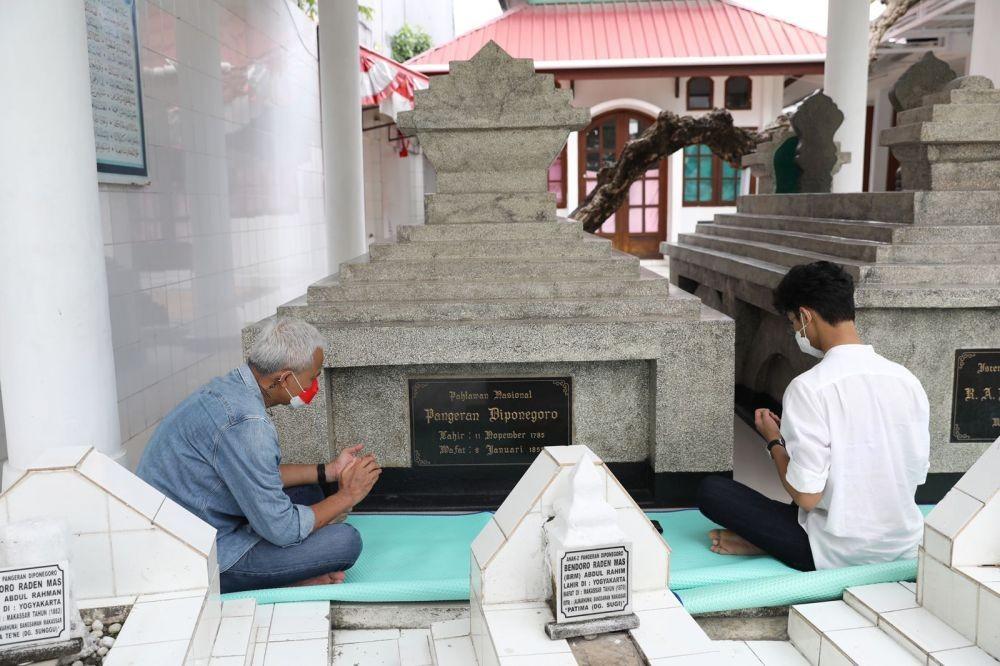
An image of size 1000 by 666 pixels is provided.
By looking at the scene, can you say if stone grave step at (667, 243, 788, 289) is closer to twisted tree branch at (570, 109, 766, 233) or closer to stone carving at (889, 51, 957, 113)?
stone carving at (889, 51, 957, 113)

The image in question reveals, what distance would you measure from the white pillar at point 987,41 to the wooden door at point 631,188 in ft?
23.1

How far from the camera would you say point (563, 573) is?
2287mm

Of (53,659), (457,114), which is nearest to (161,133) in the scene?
(457,114)

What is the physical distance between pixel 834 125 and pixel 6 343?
575 centimetres

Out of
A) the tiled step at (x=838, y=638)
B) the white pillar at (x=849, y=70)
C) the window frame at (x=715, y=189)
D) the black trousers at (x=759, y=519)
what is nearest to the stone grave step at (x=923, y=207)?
the black trousers at (x=759, y=519)

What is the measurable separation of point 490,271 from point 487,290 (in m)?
0.13

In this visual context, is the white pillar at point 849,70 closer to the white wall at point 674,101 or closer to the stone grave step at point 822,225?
the stone grave step at point 822,225

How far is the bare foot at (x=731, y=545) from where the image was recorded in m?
3.53

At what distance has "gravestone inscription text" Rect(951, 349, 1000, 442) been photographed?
4289 mm

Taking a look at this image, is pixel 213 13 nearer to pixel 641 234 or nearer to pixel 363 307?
pixel 363 307

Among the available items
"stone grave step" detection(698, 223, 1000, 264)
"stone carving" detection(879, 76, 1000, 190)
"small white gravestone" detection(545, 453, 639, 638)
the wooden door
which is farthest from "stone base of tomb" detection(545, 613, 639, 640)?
the wooden door

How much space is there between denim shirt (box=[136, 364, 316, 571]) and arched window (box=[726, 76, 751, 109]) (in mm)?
14772

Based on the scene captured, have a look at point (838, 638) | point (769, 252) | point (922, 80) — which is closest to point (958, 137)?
point (922, 80)

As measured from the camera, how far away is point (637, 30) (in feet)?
50.0
